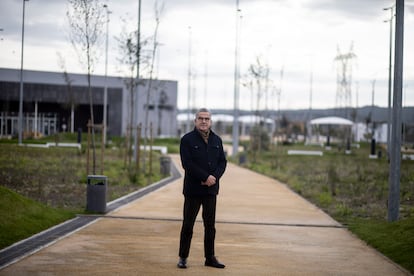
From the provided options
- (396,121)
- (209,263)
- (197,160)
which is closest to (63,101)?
(396,121)

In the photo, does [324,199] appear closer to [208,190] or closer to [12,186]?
[12,186]

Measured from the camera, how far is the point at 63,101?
66.6 meters

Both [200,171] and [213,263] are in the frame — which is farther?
[213,263]

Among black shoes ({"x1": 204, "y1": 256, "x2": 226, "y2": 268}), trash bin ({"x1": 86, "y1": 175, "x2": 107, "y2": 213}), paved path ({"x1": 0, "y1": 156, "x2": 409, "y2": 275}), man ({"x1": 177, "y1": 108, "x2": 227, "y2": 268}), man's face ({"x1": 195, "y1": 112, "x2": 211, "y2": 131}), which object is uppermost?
man's face ({"x1": 195, "y1": 112, "x2": 211, "y2": 131})

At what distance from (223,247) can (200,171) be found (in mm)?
2440

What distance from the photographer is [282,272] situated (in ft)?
26.7

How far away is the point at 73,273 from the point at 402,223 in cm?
633

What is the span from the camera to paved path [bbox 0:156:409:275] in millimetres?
8156

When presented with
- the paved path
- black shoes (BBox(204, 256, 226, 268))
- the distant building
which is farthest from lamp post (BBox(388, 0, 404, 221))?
the distant building

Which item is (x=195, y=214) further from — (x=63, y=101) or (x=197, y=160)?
(x=63, y=101)

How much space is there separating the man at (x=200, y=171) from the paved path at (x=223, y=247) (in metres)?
A: 0.50

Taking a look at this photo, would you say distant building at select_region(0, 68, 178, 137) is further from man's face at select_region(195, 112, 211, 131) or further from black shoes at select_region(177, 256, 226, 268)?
man's face at select_region(195, 112, 211, 131)

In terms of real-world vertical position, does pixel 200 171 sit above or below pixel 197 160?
below

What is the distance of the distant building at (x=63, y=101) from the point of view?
63.9 metres
